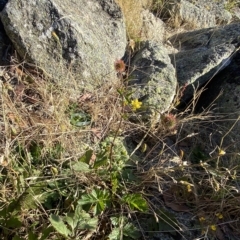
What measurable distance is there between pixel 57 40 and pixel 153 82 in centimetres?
68

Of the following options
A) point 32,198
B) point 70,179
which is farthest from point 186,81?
point 32,198

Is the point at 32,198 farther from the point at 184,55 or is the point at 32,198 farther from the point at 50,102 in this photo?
the point at 184,55

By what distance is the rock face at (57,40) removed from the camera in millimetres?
2658

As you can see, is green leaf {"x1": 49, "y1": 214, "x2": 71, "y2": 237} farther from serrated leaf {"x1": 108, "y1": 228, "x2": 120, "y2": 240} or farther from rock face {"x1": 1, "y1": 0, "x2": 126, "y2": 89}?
rock face {"x1": 1, "y1": 0, "x2": 126, "y2": 89}

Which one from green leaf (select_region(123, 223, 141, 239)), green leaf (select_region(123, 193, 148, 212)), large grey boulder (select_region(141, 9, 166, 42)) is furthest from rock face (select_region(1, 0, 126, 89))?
green leaf (select_region(123, 223, 141, 239))

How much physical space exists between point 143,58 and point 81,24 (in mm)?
506

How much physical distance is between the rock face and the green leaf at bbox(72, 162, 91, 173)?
29.6 inches

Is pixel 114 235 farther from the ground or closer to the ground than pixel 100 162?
closer to the ground

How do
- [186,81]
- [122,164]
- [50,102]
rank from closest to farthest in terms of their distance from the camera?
[122,164] < [50,102] < [186,81]

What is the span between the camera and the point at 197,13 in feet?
14.4

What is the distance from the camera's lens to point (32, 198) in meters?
1.97

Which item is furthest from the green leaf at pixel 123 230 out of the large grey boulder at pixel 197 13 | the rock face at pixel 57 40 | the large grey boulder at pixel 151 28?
the large grey boulder at pixel 197 13

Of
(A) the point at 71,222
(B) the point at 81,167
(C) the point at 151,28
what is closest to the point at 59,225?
(A) the point at 71,222

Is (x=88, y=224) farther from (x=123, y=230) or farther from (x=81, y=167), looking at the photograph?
(x=81, y=167)
